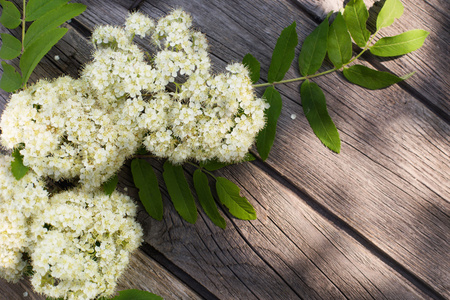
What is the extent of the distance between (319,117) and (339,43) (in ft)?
1.50

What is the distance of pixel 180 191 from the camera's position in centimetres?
195

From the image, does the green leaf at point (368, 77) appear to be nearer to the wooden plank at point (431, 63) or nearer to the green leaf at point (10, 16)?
the wooden plank at point (431, 63)

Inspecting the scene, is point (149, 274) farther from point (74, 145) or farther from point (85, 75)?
point (85, 75)

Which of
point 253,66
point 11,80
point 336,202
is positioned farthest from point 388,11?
point 11,80

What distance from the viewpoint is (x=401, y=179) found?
7.02ft

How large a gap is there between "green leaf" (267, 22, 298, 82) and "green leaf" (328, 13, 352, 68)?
23cm

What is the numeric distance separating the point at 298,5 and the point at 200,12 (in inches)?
26.6

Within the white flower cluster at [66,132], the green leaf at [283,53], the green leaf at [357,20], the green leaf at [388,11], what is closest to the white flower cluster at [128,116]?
the white flower cluster at [66,132]

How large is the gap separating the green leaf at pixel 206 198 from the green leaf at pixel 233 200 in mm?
67

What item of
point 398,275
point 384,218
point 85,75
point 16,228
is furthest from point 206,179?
point 398,275

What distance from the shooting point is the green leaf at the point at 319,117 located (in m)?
1.98

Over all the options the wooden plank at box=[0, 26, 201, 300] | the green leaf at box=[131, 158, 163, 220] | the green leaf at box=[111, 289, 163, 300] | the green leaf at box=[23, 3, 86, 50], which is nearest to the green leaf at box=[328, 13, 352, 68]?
the green leaf at box=[131, 158, 163, 220]

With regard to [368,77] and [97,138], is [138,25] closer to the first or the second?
[97,138]

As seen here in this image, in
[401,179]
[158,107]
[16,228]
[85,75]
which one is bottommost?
[16,228]
